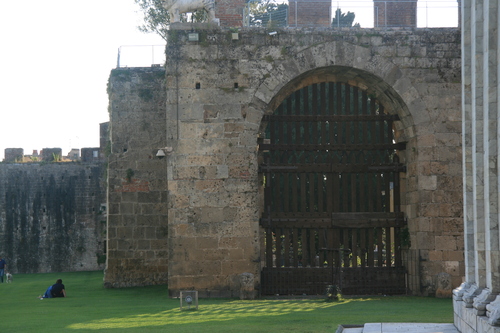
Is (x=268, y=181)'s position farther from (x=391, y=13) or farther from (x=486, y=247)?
(x=486, y=247)

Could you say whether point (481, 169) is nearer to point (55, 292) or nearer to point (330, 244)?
point (330, 244)

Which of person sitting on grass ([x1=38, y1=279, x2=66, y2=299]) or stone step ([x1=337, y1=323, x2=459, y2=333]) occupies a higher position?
stone step ([x1=337, y1=323, x2=459, y2=333])

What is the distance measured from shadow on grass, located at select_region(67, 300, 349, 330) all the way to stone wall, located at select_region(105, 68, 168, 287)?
4.43 meters

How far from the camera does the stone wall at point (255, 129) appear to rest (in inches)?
574

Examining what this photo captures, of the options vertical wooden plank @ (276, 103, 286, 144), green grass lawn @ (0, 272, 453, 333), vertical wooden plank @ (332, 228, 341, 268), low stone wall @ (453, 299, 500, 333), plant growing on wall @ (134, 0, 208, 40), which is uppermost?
plant growing on wall @ (134, 0, 208, 40)

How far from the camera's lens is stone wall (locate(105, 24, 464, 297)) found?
14578 mm

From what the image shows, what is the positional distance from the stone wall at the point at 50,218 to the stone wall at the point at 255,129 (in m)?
15.4

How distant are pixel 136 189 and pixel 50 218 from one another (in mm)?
13055

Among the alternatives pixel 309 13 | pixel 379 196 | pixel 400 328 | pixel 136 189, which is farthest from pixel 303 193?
pixel 400 328

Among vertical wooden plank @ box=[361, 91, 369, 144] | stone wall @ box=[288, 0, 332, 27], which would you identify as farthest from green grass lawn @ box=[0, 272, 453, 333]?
stone wall @ box=[288, 0, 332, 27]

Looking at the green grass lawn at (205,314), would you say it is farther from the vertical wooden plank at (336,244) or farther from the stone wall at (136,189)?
the stone wall at (136,189)

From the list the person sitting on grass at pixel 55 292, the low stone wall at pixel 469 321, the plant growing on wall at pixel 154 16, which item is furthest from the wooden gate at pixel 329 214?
the plant growing on wall at pixel 154 16

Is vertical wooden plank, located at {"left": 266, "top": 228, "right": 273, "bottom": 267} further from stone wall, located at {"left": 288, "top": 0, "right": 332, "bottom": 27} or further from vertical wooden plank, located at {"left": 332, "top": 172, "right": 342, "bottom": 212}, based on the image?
stone wall, located at {"left": 288, "top": 0, "right": 332, "bottom": 27}

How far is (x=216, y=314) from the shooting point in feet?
39.3
